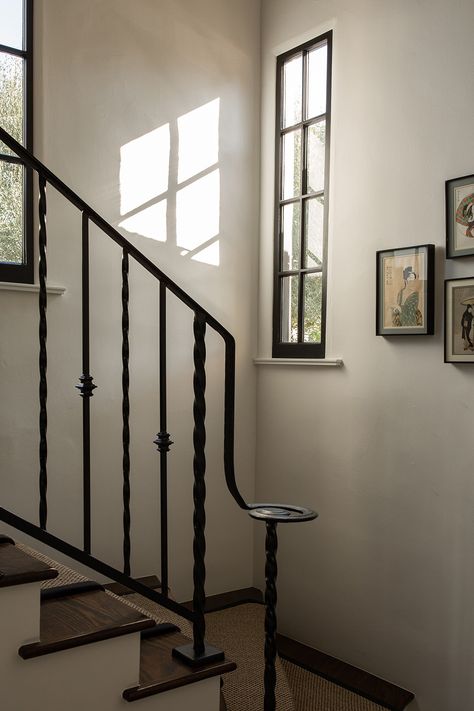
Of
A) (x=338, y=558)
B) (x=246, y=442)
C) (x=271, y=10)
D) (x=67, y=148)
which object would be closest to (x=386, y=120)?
(x=271, y=10)

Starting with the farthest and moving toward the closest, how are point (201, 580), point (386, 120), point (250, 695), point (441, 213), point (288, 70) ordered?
point (288, 70) → point (386, 120) → point (441, 213) → point (250, 695) → point (201, 580)

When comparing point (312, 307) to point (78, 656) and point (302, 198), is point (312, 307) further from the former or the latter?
point (78, 656)

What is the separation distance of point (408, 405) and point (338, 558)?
88 cm

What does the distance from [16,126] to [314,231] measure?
5.06ft

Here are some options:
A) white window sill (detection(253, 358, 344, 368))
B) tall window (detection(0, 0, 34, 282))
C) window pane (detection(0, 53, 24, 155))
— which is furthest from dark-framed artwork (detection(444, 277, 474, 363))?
window pane (detection(0, 53, 24, 155))

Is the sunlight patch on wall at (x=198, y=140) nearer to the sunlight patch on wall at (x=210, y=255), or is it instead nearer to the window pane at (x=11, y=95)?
the sunlight patch on wall at (x=210, y=255)

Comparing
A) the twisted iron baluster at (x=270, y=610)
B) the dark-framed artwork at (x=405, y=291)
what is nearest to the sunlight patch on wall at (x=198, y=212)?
the dark-framed artwork at (x=405, y=291)

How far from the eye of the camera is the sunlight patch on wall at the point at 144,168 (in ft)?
11.4

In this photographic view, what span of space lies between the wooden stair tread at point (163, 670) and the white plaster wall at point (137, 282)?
133 cm

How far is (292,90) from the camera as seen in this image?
153 inches

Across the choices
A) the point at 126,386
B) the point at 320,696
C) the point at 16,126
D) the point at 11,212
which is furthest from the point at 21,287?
the point at 320,696

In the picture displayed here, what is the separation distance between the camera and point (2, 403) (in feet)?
10.1

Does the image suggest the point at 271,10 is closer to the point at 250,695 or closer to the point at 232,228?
the point at 232,228

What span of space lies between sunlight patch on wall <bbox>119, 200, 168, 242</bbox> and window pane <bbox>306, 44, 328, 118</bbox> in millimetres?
925
